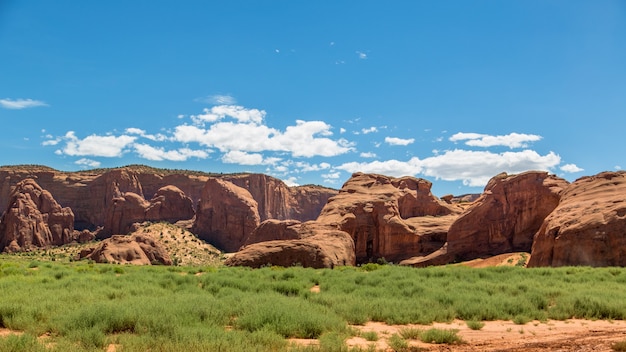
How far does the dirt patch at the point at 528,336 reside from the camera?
330 inches

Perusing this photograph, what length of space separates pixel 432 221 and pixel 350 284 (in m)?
36.5

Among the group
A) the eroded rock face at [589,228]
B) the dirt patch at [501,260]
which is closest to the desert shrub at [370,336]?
the eroded rock face at [589,228]

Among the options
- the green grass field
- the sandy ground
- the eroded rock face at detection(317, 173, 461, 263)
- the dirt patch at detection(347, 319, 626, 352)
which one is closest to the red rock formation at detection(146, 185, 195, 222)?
the eroded rock face at detection(317, 173, 461, 263)

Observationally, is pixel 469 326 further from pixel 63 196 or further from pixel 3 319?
pixel 63 196

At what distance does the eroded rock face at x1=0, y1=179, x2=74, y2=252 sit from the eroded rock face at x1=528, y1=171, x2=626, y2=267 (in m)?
71.9

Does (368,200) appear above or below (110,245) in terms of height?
above

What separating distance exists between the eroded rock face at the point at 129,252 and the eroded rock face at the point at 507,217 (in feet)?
91.3

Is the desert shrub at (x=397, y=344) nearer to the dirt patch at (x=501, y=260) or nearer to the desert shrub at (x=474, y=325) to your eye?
the desert shrub at (x=474, y=325)

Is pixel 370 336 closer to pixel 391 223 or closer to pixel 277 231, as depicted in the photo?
pixel 277 231

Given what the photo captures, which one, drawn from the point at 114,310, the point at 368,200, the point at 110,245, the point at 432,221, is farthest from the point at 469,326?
the point at 432,221

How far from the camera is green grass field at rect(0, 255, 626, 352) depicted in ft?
26.1

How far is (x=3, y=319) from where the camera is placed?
9641 mm

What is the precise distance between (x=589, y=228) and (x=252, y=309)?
26550 mm

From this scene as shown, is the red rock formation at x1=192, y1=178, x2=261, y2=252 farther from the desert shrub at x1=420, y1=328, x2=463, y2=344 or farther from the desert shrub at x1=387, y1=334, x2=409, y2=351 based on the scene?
the desert shrub at x1=387, y1=334, x2=409, y2=351
